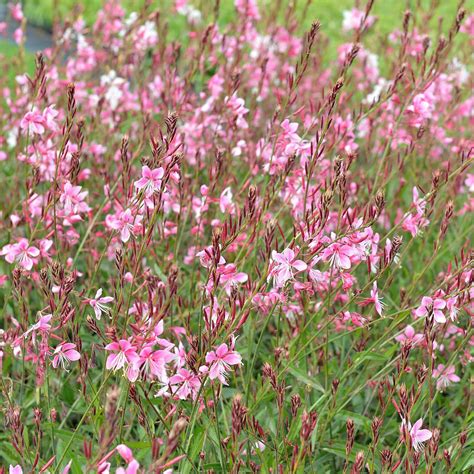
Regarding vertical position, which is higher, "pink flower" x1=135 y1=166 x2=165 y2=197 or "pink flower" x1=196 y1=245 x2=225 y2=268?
"pink flower" x1=135 y1=166 x2=165 y2=197

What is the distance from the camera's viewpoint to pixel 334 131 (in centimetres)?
315

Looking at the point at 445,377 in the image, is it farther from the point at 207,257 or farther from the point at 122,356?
the point at 122,356

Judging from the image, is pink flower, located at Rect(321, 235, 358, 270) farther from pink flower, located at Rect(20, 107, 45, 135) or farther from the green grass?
the green grass

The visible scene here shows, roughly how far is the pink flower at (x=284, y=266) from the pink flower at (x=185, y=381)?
0.32 metres

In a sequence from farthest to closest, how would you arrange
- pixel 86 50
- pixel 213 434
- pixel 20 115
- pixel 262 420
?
pixel 86 50 < pixel 20 115 < pixel 262 420 < pixel 213 434

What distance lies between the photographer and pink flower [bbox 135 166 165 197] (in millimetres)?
1895

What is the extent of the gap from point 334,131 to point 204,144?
2.70ft

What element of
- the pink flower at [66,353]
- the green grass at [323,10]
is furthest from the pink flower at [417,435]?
the green grass at [323,10]

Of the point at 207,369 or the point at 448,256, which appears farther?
the point at 448,256

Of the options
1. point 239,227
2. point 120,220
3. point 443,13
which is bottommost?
point 443,13

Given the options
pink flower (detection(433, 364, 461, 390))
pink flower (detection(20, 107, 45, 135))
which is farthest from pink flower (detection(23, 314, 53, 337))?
pink flower (detection(433, 364, 461, 390))

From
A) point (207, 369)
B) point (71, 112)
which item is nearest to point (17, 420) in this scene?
point (207, 369)

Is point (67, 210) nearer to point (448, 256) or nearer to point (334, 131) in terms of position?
point (334, 131)

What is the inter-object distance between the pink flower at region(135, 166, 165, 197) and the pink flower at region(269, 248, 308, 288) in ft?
1.12
